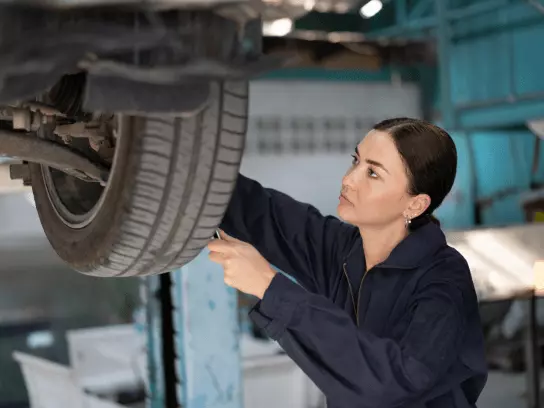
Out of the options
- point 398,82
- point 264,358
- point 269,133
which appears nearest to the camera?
point 264,358

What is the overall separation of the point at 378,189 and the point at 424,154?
0.09 metres

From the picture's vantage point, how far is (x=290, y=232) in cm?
127

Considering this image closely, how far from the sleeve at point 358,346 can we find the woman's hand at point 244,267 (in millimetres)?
20

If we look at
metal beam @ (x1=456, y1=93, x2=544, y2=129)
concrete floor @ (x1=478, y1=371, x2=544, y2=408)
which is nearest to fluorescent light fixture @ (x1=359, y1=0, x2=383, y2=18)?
concrete floor @ (x1=478, y1=371, x2=544, y2=408)

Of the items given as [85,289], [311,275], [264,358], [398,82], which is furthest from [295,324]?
[398,82]

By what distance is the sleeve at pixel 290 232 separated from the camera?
4.05ft

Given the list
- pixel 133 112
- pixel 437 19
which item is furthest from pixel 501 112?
pixel 133 112

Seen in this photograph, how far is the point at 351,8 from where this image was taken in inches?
32.3

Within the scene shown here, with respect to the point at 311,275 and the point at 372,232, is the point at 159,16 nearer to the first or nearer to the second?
the point at 372,232

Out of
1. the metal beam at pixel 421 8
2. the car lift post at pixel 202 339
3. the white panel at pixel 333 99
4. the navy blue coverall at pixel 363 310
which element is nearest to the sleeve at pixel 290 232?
the navy blue coverall at pixel 363 310

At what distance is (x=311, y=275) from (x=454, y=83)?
5582mm

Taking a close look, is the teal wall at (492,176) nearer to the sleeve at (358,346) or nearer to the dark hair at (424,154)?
the dark hair at (424,154)

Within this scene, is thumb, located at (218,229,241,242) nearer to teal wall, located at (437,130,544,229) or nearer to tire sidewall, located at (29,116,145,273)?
tire sidewall, located at (29,116,145,273)

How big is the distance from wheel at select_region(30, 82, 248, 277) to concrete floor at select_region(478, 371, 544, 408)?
103 inches
